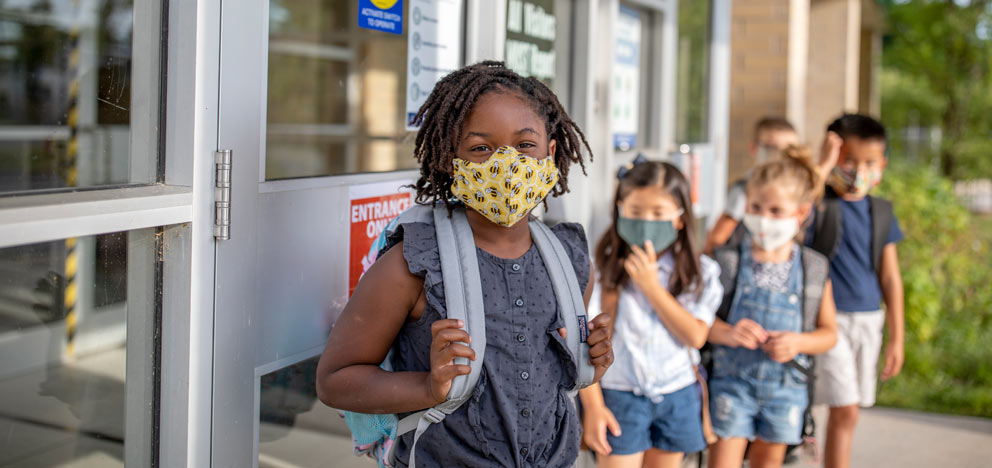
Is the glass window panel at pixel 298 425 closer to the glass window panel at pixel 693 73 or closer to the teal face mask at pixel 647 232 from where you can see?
the teal face mask at pixel 647 232

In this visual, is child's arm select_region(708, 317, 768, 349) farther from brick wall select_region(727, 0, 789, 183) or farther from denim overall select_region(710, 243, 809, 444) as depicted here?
brick wall select_region(727, 0, 789, 183)

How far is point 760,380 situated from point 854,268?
1041mm

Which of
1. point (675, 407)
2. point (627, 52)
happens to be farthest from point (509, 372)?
point (627, 52)

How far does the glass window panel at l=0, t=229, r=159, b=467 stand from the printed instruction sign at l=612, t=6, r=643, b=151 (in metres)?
2.88

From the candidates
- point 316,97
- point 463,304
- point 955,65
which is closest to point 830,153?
point 463,304

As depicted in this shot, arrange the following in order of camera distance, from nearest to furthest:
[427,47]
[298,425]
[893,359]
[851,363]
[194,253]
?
[194,253], [298,425], [427,47], [851,363], [893,359]

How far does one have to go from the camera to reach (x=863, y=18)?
55.1 ft

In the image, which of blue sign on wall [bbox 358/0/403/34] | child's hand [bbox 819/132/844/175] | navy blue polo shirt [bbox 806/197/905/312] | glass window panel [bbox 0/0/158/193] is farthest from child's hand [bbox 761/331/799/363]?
glass window panel [bbox 0/0/158/193]

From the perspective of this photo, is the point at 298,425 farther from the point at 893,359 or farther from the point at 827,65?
the point at 827,65

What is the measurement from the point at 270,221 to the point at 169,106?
14.4 inches

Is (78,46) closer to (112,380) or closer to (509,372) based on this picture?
(112,380)

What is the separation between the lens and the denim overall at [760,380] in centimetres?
353

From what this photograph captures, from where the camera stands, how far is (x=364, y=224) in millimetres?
2621

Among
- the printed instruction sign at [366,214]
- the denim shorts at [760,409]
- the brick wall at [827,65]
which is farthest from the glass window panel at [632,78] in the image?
the brick wall at [827,65]
